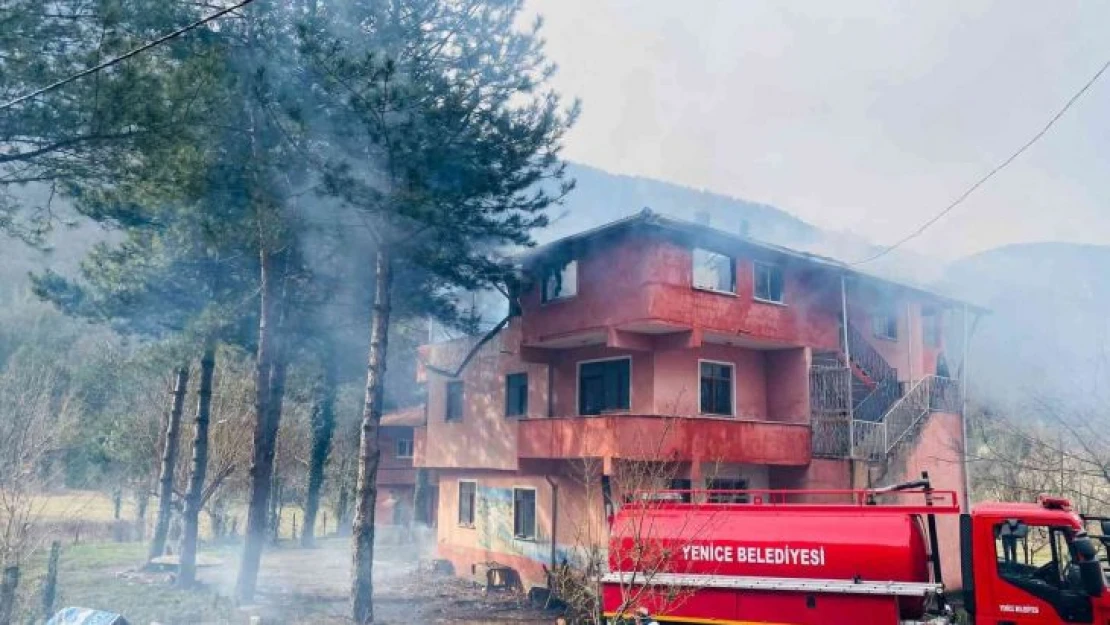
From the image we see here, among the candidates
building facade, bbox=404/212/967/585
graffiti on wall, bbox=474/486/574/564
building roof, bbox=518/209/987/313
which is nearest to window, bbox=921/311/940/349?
building facade, bbox=404/212/967/585

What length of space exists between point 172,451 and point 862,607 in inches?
861

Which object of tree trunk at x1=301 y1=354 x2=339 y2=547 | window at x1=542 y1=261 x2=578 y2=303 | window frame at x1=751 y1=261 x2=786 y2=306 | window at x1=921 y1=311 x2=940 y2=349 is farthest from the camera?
tree trunk at x1=301 y1=354 x2=339 y2=547

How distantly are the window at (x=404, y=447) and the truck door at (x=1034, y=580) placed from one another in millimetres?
38731

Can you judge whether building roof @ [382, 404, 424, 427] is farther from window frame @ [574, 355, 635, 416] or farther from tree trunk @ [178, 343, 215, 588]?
window frame @ [574, 355, 635, 416]

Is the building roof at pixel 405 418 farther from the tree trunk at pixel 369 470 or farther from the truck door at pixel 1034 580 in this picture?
the truck door at pixel 1034 580

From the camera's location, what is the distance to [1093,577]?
909 centimetres

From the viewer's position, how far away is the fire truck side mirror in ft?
29.8

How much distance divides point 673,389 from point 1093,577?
12744 millimetres

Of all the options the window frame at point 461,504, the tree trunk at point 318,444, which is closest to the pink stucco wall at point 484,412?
the window frame at point 461,504

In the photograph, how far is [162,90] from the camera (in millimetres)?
13367

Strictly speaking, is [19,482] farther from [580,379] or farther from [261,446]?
[580,379]

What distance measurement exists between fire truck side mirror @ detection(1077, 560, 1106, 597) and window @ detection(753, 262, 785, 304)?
14.0 metres

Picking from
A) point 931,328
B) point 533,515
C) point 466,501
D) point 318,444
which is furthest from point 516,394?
point 931,328

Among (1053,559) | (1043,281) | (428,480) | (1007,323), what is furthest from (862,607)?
(1043,281)
